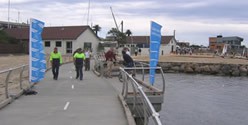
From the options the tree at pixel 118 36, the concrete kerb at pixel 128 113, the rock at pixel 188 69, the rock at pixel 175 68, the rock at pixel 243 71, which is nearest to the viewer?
the concrete kerb at pixel 128 113

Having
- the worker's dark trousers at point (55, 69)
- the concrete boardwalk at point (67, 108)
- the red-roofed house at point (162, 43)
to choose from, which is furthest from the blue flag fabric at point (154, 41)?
the red-roofed house at point (162, 43)

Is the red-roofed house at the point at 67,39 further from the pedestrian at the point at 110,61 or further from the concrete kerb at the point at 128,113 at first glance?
the concrete kerb at the point at 128,113

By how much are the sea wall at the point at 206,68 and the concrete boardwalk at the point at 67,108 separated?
120ft

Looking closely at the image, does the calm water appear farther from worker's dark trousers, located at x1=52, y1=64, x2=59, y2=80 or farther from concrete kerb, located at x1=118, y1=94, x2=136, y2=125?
worker's dark trousers, located at x1=52, y1=64, x2=59, y2=80

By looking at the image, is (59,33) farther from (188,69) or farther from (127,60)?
(127,60)

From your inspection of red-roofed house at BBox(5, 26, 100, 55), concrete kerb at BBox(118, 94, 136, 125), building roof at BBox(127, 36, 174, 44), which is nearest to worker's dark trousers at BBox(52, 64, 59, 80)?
concrete kerb at BBox(118, 94, 136, 125)

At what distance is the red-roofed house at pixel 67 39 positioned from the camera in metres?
68.8

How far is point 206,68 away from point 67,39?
26057mm

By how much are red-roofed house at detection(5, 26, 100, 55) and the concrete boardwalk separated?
5219 cm

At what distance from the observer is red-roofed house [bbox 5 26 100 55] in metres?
Answer: 68.8

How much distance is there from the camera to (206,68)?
173 feet

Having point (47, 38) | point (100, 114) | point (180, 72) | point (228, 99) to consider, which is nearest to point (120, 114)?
point (100, 114)

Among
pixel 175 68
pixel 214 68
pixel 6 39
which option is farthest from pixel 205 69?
pixel 6 39

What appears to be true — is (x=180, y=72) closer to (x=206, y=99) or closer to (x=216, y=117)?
(x=206, y=99)
